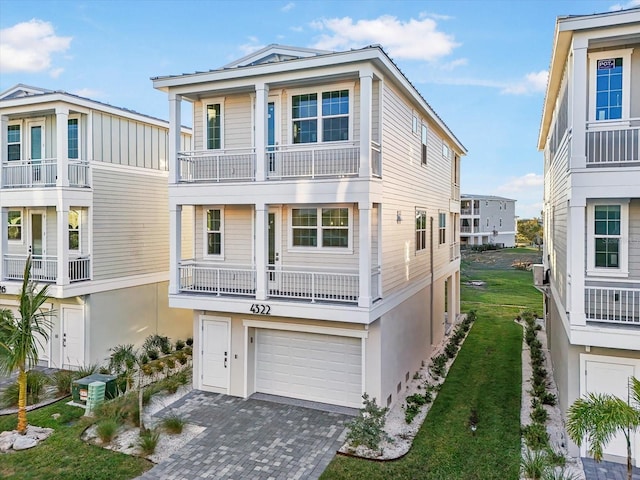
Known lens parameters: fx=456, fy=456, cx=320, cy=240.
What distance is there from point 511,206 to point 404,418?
77.8 m

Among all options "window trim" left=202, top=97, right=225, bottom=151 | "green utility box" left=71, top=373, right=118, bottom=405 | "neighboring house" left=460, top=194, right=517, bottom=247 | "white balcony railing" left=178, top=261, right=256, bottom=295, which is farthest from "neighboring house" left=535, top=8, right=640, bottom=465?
"neighboring house" left=460, top=194, right=517, bottom=247

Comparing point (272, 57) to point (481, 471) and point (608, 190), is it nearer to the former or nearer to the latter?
point (608, 190)

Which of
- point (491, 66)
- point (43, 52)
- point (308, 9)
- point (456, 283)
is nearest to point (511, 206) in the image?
point (491, 66)

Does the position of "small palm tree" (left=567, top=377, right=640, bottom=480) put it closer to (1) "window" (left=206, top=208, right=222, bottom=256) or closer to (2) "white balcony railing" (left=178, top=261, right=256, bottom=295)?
(2) "white balcony railing" (left=178, top=261, right=256, bottom=295)

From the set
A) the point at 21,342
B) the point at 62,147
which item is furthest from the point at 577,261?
the point at 62,147

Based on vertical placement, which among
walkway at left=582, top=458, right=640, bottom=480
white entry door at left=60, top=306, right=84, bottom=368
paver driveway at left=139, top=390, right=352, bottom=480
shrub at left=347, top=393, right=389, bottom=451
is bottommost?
paver driveway at left=139, top=390, right=352, bottom=480

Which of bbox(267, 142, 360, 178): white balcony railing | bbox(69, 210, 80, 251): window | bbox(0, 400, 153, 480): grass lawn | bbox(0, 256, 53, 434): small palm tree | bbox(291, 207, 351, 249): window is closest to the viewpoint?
bbox(0, 400, 153, 480): grass lawn

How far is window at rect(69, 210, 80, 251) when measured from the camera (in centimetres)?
1556

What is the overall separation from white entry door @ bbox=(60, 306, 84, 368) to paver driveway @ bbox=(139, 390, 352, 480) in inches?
194

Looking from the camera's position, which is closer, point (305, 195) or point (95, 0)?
point (305, 195)

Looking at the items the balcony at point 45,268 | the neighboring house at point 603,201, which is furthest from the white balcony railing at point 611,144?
the balcony at point 45,268

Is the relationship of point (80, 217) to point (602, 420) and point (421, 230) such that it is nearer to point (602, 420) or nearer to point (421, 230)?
point (421, 230)

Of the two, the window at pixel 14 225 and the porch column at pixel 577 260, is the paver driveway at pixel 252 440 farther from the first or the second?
the window at pixel 14 225

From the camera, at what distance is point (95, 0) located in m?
18.5
